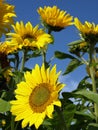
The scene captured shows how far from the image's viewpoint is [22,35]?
3.83 m

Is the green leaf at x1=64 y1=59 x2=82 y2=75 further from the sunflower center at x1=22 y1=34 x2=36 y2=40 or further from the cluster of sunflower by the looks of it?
the sunflower center at x1=22 y1=34 x2=36 y2=40

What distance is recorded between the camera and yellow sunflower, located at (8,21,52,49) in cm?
366

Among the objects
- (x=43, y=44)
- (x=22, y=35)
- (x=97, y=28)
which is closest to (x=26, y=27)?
(x=22, y=35)

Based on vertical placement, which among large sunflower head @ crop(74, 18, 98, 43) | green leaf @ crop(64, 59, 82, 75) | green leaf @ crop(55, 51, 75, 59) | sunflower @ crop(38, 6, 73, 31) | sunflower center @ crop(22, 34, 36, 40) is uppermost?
sunflower @ crop(38, 6, 73, 31)

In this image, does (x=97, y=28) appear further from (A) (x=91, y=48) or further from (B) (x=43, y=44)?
(B) (x=43, y=44)

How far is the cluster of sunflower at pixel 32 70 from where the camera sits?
2535mm

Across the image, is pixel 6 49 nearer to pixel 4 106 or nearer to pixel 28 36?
pixel 28 36

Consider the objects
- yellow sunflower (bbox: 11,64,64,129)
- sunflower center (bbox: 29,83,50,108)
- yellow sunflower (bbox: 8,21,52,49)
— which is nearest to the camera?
yellow sunflower (bbox: 11,64,64,129)

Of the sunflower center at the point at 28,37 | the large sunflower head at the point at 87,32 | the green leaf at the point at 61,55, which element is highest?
the sunflower center at the point at 28,37

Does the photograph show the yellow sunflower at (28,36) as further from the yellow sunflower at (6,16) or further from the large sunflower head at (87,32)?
the yellow sunflower at (6,16)

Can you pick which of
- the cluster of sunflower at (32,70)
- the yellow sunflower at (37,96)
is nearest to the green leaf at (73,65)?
the cluster of sunflower at (32,70)

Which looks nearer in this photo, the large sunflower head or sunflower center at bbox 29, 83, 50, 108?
sunflower center at bbox 29, 83, 50, 108

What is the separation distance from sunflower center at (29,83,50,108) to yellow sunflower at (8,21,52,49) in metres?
0.99

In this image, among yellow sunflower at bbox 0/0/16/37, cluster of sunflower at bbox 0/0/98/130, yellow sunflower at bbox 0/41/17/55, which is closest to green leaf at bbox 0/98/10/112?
cluster of sunflower at bbox 0/0/98/130
